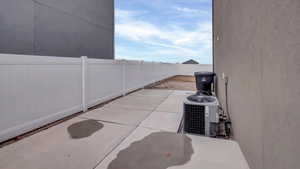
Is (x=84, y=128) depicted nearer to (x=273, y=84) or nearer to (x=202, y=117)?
(x=202, y=117)

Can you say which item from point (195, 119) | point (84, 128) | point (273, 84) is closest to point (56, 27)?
point (84, 128)

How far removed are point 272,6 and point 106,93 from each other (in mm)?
3628

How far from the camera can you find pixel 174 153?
1.68 metres

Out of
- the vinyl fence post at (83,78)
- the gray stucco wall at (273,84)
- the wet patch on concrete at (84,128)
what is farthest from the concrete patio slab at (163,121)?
the vinyl fence post at (83,78)

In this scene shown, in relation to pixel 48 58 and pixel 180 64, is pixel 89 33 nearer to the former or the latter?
pixel 48 58

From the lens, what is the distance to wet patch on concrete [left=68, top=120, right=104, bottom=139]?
211cm

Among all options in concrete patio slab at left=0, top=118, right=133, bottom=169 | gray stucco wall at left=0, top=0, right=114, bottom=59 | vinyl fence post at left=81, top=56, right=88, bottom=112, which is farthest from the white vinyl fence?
gray stucco wall at left=0, top=0, right=114, bottom=59

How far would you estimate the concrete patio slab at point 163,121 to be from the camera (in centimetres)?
238

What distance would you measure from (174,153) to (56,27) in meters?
4.65

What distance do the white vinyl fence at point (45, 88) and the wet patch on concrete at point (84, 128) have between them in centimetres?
46

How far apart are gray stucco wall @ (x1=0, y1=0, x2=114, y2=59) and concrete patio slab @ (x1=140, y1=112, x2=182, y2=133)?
3384mm

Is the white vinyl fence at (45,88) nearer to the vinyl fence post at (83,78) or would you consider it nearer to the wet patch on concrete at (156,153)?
the vinyl fence post at (83,78)

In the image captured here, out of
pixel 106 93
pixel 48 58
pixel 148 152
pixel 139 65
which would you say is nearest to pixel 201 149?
pixel 148 152

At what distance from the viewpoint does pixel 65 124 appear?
8.18 feet
